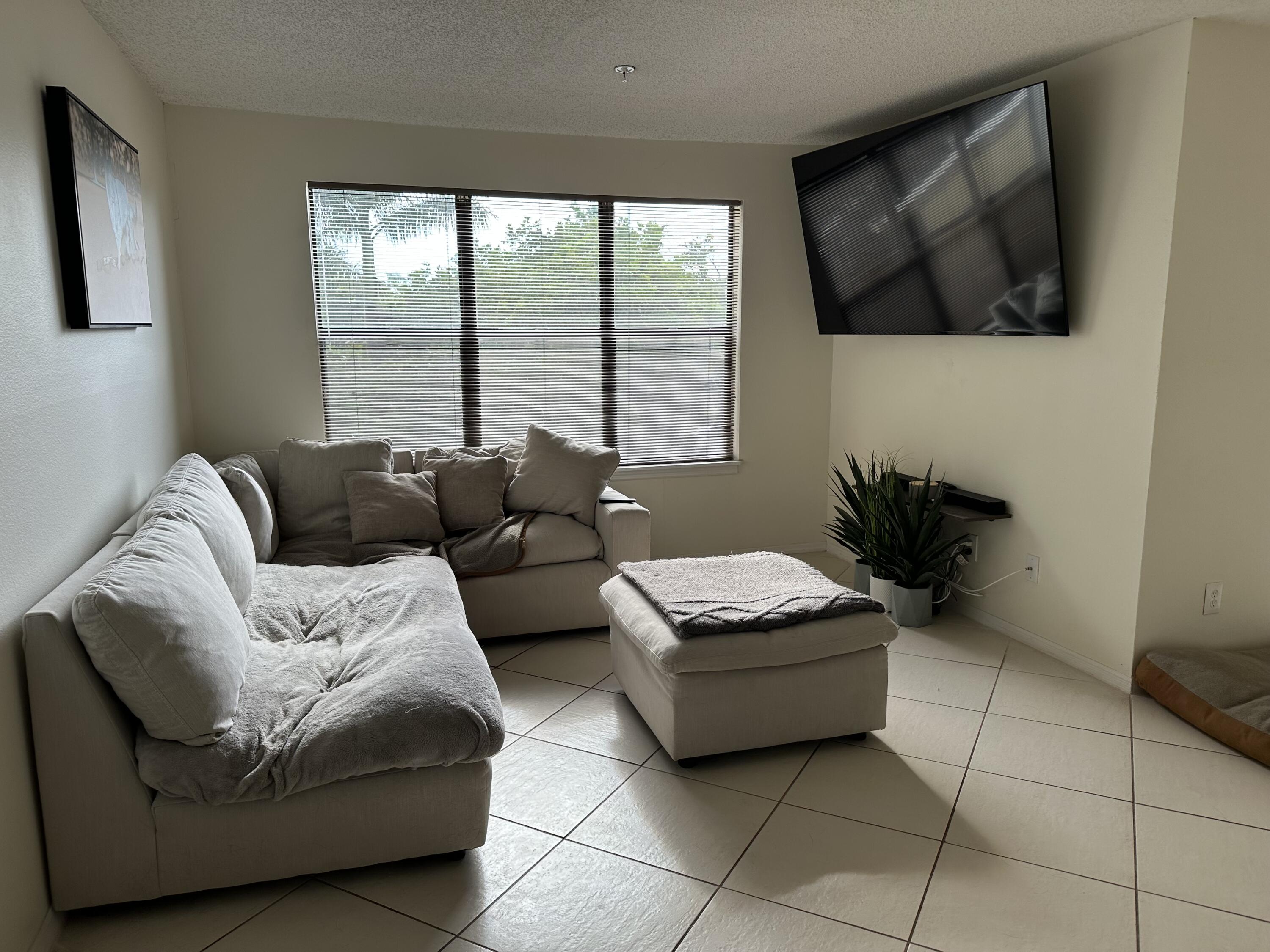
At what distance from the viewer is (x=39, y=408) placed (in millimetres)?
2031

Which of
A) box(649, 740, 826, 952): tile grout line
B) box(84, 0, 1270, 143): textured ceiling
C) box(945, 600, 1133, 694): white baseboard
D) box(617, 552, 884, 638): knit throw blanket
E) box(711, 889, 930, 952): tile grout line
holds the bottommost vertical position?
box(649, 740, 826, 952): tile grout line

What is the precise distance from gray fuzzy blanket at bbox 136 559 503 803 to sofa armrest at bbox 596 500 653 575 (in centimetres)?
121

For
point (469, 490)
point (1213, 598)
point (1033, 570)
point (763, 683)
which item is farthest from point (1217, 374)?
point (469, 490)

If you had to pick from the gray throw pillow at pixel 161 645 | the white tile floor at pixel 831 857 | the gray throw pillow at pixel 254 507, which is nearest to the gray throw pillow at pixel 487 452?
the gray throw pillow at pixel 254 507

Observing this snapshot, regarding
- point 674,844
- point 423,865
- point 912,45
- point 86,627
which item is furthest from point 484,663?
point 912,45

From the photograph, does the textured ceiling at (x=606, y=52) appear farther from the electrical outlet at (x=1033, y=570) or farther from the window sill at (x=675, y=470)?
the electrical outlet at (x=1033, y=570)

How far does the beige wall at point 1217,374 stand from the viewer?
9.72ft

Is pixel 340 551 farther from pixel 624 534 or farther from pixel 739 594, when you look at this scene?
pixel 739 594

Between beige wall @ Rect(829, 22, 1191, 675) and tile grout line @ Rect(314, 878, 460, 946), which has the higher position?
beige wall @ Rect(829, 22, 1191, 675)

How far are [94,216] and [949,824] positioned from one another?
2940 millimetres

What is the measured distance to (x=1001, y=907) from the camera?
2.02 metres

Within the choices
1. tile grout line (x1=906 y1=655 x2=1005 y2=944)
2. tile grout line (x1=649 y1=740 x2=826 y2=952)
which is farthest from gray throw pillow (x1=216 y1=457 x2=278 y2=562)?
tile grout line (x1=906 y1=655 x2=1005 y2=944)

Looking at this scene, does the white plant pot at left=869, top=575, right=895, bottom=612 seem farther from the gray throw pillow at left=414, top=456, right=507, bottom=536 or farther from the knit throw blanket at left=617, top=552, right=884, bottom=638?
the gray throw pillow at left=414, top=456, right=507, bottom=536

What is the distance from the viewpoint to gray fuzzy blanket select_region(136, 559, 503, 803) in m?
1.95
